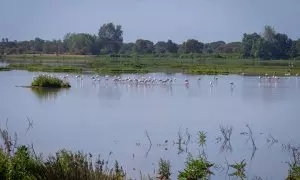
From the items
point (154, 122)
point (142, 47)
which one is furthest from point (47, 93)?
point (142, 47)

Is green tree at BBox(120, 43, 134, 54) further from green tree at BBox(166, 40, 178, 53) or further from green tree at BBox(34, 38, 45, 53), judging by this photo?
green tree at BBox(34, 38, 45, 53)

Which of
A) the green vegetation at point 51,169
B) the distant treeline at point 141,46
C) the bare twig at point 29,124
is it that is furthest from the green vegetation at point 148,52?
the green vegetation at point 51,169

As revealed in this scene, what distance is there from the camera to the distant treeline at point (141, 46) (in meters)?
74.1

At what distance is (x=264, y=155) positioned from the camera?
11.4 metres

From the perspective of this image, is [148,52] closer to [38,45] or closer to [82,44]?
[82,44]

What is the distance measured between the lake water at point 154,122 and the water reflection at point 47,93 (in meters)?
0.04

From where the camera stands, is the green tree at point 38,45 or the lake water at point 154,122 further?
the green tree at point 38,45

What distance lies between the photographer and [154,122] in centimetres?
1527

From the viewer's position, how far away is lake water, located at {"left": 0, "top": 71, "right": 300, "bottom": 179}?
1106 cm

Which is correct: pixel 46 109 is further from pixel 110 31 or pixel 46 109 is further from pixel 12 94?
pixel 110 31

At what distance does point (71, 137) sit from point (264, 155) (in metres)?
4.37

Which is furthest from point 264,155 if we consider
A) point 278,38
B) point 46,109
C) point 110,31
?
point 110,31

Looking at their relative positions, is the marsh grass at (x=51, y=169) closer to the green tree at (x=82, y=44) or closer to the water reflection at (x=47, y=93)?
the water reflection at (x=47, y=93)

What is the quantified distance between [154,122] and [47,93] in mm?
8756
